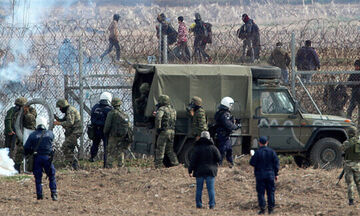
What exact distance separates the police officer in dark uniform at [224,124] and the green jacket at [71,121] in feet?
8.26

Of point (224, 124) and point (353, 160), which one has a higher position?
point (224, 124)

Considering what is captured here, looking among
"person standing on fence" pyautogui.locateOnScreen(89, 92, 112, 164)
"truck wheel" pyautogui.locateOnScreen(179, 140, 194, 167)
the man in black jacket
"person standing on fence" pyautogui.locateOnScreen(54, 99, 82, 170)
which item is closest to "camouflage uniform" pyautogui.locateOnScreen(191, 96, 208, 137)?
"truck wheel" pyautogui.locateOnScreen(179, 140, 194, 167)

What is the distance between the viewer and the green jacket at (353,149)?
39.8 feet

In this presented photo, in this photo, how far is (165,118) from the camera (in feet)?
47.3

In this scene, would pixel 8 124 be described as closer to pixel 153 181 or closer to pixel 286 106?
pixel 153 181

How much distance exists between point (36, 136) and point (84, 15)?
122 feet

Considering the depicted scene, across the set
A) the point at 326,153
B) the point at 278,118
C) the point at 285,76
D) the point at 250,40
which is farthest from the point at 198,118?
the point at 250,40

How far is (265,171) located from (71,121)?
472 centimetres

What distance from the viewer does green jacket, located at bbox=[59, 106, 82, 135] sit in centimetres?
1488

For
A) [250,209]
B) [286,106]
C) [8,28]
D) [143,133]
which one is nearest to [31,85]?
[8,28]

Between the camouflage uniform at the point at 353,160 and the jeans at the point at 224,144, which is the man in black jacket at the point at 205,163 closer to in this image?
the camouflage uniform at the point at 353,160

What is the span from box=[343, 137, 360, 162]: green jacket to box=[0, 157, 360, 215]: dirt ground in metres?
0.63

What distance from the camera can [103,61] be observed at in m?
16.2

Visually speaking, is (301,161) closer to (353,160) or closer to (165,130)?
(165,130)
